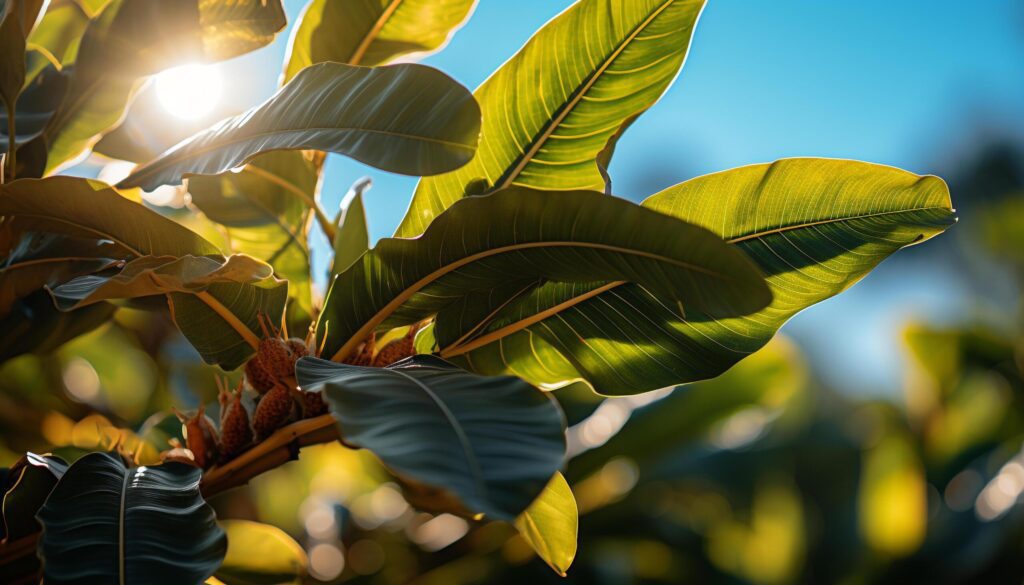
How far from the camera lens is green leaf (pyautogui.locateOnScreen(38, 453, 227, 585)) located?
0.49 m

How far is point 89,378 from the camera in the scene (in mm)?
1656

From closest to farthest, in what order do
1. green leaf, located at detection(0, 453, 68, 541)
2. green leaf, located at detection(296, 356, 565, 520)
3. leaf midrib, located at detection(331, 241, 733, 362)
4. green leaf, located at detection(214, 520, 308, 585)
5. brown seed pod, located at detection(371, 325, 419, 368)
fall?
green leaf, located at detection(296, 356, 565, 520), leaf midrib, located at detection(331, 241, 733, 362), green leaf, located at detection(0, 453, 68, 541), brown seed pod, located at detection(371, 325, 419, 368), green leaf, located at detection(214, 520, 308, 585)

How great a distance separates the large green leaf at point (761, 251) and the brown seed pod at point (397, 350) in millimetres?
87

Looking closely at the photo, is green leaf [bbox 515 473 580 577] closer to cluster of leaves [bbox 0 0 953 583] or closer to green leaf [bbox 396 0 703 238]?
cluster of leaves [bbox 0 0 953 583]

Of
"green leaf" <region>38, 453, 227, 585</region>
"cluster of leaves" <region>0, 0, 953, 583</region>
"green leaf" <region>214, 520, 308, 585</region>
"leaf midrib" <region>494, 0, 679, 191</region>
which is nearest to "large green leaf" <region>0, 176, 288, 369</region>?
"cluster of leaves" <region>0, 0, 953, 583</region>

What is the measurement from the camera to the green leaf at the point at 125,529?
49 cm

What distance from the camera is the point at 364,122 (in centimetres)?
60

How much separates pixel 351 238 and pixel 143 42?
25cm

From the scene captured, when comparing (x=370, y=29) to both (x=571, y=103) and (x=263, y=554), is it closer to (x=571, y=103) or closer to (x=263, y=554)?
(x=571, y=103)

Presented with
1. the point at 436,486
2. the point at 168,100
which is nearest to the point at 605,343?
the point at 436,486

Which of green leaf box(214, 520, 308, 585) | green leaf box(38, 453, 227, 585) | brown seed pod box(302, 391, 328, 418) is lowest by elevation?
green leaf box(214, 520, 308, 585)

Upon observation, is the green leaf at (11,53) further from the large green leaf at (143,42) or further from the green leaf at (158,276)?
the green leaf at (158,276)

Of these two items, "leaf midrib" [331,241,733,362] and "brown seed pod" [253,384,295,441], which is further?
"brown seed pod" [253,384,295,441]

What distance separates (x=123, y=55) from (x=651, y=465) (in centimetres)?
174
